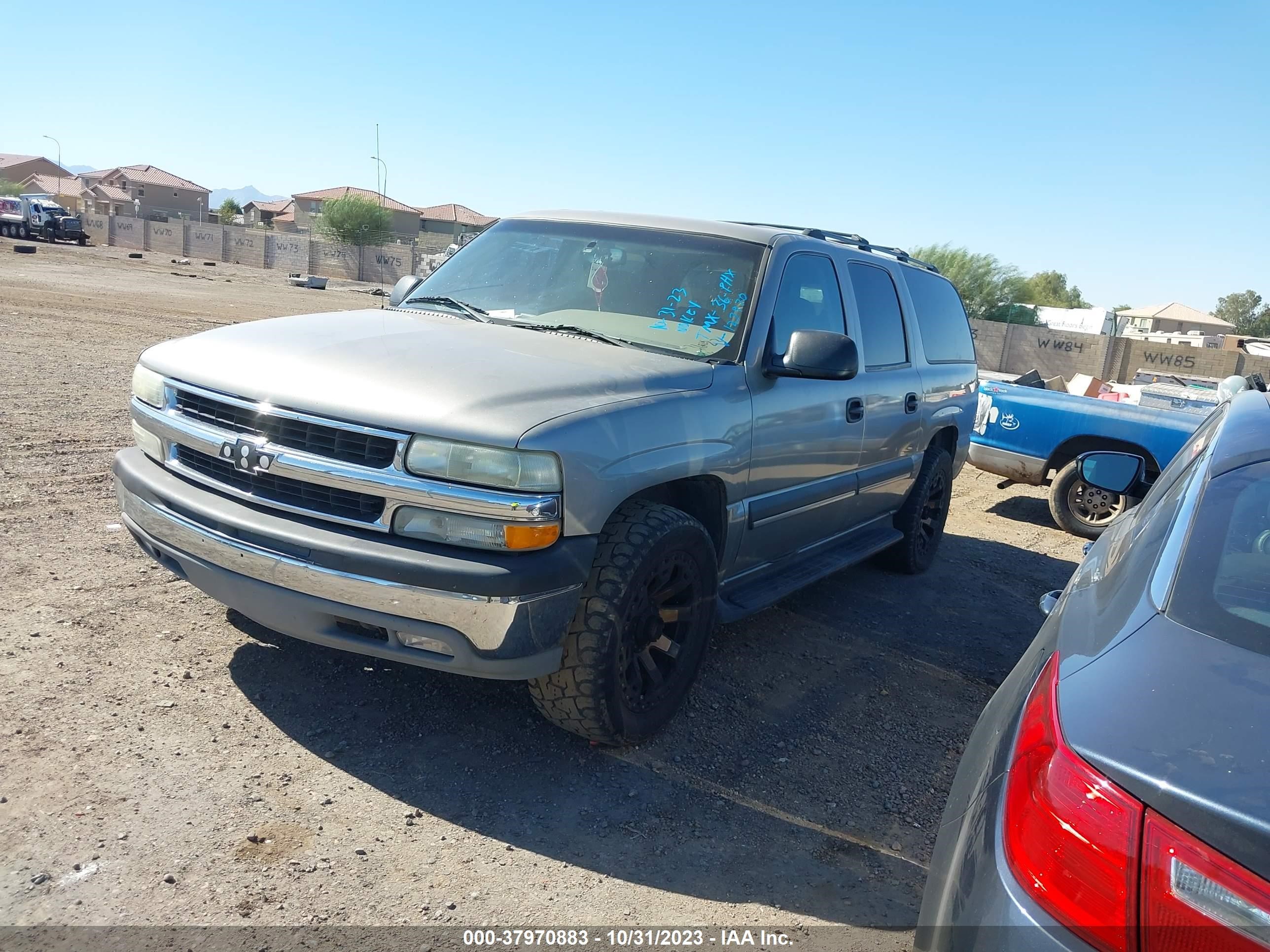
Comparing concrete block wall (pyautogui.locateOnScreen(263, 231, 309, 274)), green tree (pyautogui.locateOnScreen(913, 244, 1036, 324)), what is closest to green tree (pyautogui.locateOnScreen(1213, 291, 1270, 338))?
green tree (pyautogui.locateOnScreen(913, 244, 1036, 324))

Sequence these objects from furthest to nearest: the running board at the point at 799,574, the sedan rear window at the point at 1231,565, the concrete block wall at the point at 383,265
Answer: the concrete block wall at the point at 383,265 < the running board at the point at 799,574 < the sedan rear window at the point at 1231,565

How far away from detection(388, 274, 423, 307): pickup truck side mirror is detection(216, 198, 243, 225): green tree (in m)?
88.8

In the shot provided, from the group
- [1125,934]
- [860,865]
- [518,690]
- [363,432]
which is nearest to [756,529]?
[518,690]

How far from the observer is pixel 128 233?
187 feet

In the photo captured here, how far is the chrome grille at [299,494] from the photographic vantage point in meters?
3.04

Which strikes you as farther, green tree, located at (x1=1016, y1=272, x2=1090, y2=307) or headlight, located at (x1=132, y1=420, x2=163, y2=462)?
green tree, located at (x1=1016, y1=272, x2=1090, y2=307)

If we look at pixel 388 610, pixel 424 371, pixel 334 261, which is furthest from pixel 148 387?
pixel 334 261

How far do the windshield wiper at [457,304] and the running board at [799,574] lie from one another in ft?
5.26

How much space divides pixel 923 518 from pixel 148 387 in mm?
4788

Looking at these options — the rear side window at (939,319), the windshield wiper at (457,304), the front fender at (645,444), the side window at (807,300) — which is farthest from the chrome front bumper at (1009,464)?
the windshield wiper at (457,304)

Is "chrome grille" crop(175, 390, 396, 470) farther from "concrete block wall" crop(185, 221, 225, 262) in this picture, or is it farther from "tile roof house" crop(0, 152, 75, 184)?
"tile roof house" crop(0, 152, 75, 184)

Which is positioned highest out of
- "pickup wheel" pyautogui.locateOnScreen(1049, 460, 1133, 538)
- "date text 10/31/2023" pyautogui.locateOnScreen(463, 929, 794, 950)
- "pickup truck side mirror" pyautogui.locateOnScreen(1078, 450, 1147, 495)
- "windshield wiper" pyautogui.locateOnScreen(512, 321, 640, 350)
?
"windshield wiper" pyautogui.locateOnScreen(512, 321, 640, 350)

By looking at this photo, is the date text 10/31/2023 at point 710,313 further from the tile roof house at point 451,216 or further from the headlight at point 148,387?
the tile roof house at point 451,216

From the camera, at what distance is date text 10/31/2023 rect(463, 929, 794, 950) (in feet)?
8.36
